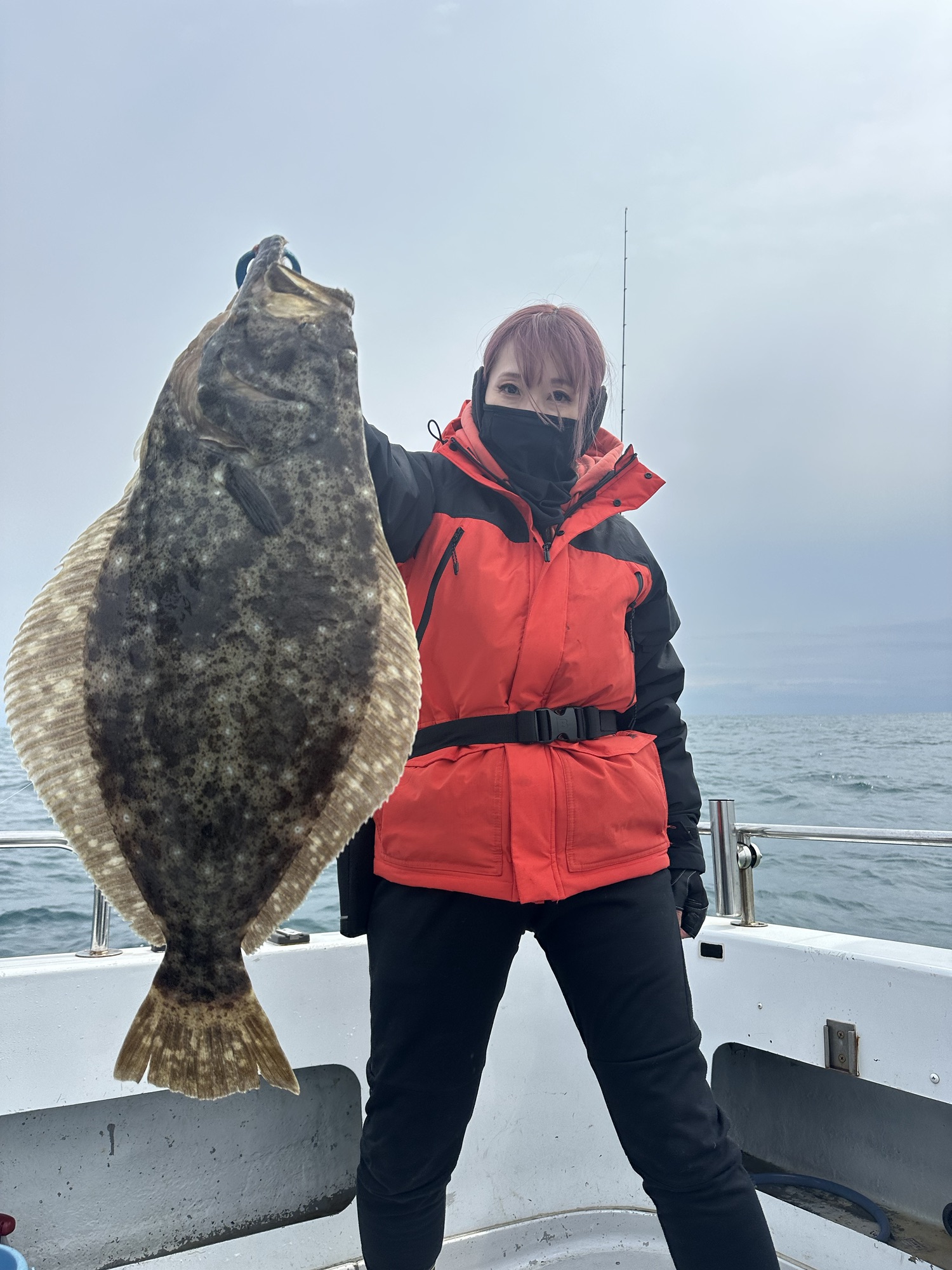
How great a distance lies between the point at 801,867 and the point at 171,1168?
15.2 metres

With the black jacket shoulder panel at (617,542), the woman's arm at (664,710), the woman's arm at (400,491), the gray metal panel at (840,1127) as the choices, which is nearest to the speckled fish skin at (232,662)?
the woman's arm at (400,491)

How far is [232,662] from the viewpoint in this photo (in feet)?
4.83

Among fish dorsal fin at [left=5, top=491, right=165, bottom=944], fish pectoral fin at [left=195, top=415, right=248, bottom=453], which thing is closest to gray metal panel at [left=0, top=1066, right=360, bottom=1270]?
fish dorsal fin at [left=5, top=491, right=165, bottom=944]

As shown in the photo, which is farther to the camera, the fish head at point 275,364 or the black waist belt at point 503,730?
the black waist belt at point 503,730

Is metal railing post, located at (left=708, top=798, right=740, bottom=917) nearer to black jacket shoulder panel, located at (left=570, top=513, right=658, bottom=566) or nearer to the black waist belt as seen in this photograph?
black jacket shoulder panel, located at (left=570, top=513, right=658, bottom=566)

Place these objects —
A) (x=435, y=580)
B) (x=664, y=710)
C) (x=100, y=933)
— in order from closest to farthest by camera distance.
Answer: (x=435, y=580) < (x=664, y=710) < (x=100, y=933)

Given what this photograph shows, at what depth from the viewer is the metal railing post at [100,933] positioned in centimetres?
284

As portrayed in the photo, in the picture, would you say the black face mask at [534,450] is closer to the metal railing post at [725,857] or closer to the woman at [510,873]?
the woman at [510,873]

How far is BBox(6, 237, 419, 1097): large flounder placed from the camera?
147 cm

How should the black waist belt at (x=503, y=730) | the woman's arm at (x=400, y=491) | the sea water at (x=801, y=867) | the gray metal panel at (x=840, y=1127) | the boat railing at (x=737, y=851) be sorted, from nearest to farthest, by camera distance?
1. the woman's arm at (x=400, y=491)
2. the black waist belt at (x=503, y=730)
3. the gray metal panel at (x=840, y=1127)
4. the boat railing at (x=737, y=851)
5. the sea water at (x=801, y=867)

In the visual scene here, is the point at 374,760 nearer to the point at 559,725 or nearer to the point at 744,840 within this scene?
the point at 559,725

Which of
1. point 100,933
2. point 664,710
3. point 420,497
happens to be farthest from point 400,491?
point 100,933

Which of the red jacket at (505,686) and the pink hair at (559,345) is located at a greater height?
the pink hair at (559,345)

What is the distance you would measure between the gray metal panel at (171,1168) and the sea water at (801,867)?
0.79m
